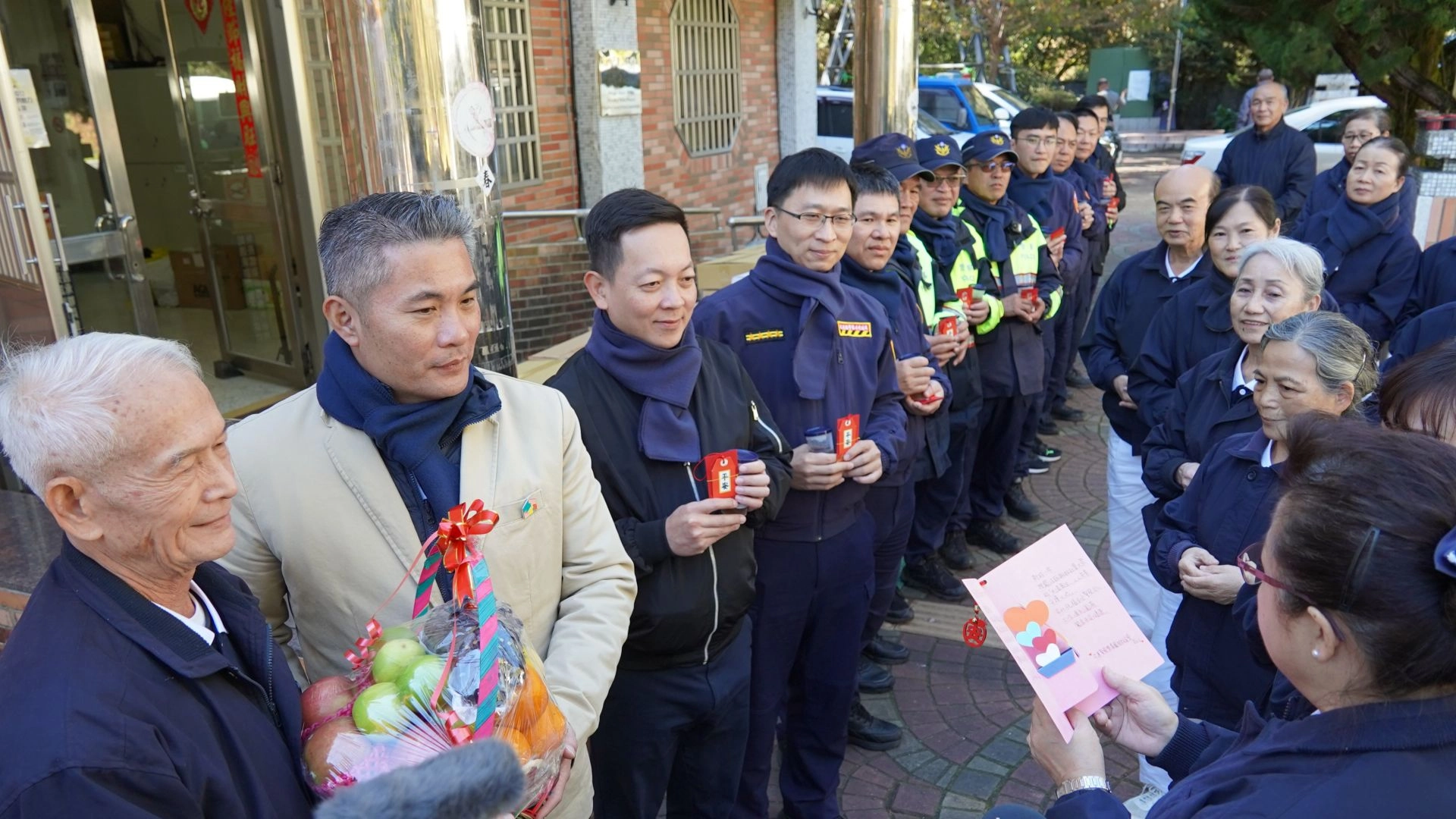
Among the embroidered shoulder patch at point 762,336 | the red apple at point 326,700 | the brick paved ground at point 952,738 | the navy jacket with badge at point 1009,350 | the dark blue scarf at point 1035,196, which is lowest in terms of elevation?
the brick paved ground at point 952,738

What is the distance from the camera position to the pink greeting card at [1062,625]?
1.97 metres

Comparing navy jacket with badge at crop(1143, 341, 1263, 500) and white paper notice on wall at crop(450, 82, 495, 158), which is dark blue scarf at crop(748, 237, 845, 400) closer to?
white paper notice on wall at crop(450, 82, 495, 158)

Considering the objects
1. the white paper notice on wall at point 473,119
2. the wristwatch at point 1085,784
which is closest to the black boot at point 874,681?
the wristwatch at point 1085,784

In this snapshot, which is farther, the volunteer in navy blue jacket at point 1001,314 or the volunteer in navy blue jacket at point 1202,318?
the volunteer in navy blue jacket at point 1001,314

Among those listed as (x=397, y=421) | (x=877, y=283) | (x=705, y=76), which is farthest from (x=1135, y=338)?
(x=705, y=76)

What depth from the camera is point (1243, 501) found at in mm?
2746

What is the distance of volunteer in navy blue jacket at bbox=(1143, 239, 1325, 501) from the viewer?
10.8 feet

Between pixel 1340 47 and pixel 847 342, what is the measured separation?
10.2m

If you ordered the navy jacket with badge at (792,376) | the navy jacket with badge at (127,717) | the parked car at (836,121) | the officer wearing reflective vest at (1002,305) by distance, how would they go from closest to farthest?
the navy jacket with badge at (127,717) → the navy jacket with badge at (792,376) → the officer wearing reflective vest at (1002,305) → the parked car at (836,121)

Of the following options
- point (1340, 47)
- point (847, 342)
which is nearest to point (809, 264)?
point (847, 342)

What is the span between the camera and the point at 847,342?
3295 mm

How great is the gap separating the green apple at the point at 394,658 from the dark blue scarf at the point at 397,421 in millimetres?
381

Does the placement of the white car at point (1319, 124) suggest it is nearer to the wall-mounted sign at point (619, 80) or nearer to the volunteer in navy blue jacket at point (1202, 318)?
the wall-mounted sign at point (619, 80)

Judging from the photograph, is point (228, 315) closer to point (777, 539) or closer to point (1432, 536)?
point (777, 539)
